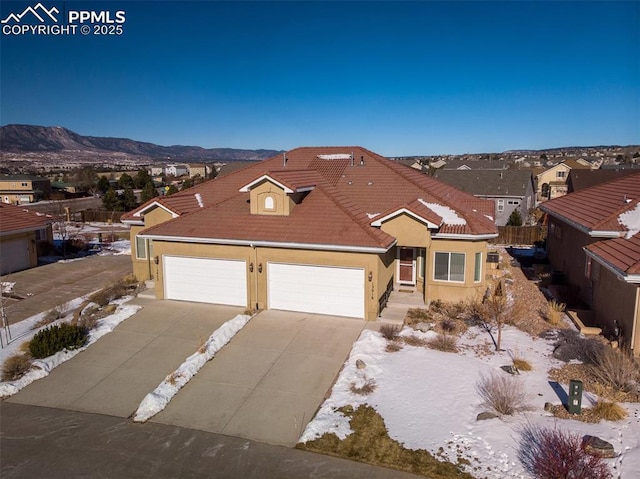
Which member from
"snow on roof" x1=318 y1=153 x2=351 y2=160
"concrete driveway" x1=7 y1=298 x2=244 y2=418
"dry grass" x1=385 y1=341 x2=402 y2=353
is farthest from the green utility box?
"snow on roof" x1=318 y1=153 x2=351 y2=160

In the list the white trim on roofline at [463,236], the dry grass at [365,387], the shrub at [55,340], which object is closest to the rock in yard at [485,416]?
the dry grass at [365,387]

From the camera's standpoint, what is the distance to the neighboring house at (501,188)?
44.9 m

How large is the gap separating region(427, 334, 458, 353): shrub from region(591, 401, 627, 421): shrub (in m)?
4.17

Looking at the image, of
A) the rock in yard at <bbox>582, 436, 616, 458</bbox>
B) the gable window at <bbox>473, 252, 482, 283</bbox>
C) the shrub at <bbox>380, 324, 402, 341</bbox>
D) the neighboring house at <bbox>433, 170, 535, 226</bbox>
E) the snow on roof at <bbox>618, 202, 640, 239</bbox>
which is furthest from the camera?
the neighboring house at <bbox>433, 170, 535, 226</bbox>

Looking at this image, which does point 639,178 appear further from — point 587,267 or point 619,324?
point 619,324

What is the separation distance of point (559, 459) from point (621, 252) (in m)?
9.18

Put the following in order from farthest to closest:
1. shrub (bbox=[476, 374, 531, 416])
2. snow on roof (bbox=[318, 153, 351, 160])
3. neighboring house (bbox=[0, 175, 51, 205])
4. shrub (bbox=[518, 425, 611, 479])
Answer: neighboring house (bbox=[0, 175, 51, 205]) < snow on roof (bbox=[318, 153, 351, 160]) < shrub (bbox=[476, 374, 531, 416]) < shrub (bbox=[518, 425, 611, 479])

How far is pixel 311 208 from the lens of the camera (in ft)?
60.8

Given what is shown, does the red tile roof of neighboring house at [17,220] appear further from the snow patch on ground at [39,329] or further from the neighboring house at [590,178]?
the neighboring house at [590,178]

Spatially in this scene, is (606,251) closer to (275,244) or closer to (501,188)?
(275,244)

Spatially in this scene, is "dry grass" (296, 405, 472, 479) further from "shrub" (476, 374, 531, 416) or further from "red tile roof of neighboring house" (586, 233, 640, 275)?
"red tile roof of neighboring house" (586, 233, 640, 275)

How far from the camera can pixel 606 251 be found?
49.8 feet

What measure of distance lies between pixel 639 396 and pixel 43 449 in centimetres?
1298

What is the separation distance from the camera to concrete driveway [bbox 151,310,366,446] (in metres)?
10.4
